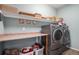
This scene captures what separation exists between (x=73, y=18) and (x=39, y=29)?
60 centimetres

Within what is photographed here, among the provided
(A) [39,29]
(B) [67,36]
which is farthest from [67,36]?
(A) [39,29]

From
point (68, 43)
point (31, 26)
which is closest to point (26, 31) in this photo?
point (31, 26)

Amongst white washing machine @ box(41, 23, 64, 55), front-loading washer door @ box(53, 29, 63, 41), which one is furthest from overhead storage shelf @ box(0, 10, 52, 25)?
front-loading washer door @ box(53, 29, 63, 41)

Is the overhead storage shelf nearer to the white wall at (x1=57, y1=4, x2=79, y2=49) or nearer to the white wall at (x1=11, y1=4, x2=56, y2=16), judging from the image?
the white wall at (x1=11, y1=4, x2=56, y2=16)

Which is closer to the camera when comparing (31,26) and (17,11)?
(17,11)

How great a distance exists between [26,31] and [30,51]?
34 cm

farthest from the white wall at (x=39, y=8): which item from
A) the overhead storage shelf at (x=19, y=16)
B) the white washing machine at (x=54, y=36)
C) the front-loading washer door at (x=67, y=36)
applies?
the front-loading washer door at (x=67, y=36)

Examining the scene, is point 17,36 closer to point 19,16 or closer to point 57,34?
point 19,16

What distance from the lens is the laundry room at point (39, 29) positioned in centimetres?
131

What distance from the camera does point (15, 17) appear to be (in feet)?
4.39

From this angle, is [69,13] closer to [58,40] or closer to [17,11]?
[58,40]

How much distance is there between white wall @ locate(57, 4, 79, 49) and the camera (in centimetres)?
144
